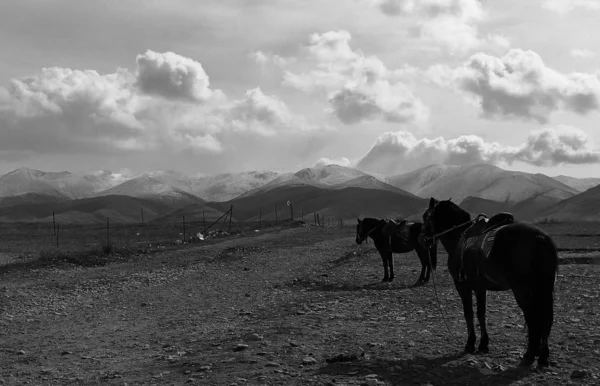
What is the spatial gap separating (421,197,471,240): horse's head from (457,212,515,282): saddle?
727mm

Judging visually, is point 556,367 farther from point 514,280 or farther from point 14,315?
point 14,315

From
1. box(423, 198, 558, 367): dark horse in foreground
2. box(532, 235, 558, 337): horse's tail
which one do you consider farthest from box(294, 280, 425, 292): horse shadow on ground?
box(532, 235, 558, 337): horse's tail

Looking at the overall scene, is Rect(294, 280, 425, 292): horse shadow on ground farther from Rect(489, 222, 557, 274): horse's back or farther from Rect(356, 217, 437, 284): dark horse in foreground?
Rect(489, 222, 557, 274): horse's back

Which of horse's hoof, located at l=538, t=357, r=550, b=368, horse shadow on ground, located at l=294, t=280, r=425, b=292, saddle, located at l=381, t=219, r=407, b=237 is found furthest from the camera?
saddle, located at l=381, t=219, r=407, b=237

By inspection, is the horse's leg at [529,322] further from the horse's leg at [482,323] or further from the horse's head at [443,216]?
the horse's head at [443,216]

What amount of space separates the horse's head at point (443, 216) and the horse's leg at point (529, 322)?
287 cm

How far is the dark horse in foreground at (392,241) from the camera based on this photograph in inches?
824

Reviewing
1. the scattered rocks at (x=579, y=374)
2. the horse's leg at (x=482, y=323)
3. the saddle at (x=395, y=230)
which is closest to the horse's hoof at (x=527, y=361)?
the scattered rocks at (x=579, y=374)

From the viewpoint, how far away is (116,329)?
47.3 ft

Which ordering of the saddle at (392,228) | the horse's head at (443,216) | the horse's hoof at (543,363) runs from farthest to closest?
the saddle at (392,228) → the horse's head at (443,216) → the horse's hoof at (543,363)

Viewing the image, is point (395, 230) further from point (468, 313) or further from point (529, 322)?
point (529, 322)

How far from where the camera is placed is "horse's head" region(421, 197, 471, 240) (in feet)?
40.3

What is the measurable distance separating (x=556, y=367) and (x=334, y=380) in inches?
145

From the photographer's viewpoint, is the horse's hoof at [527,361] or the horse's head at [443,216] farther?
the horse's head at [443,216]
